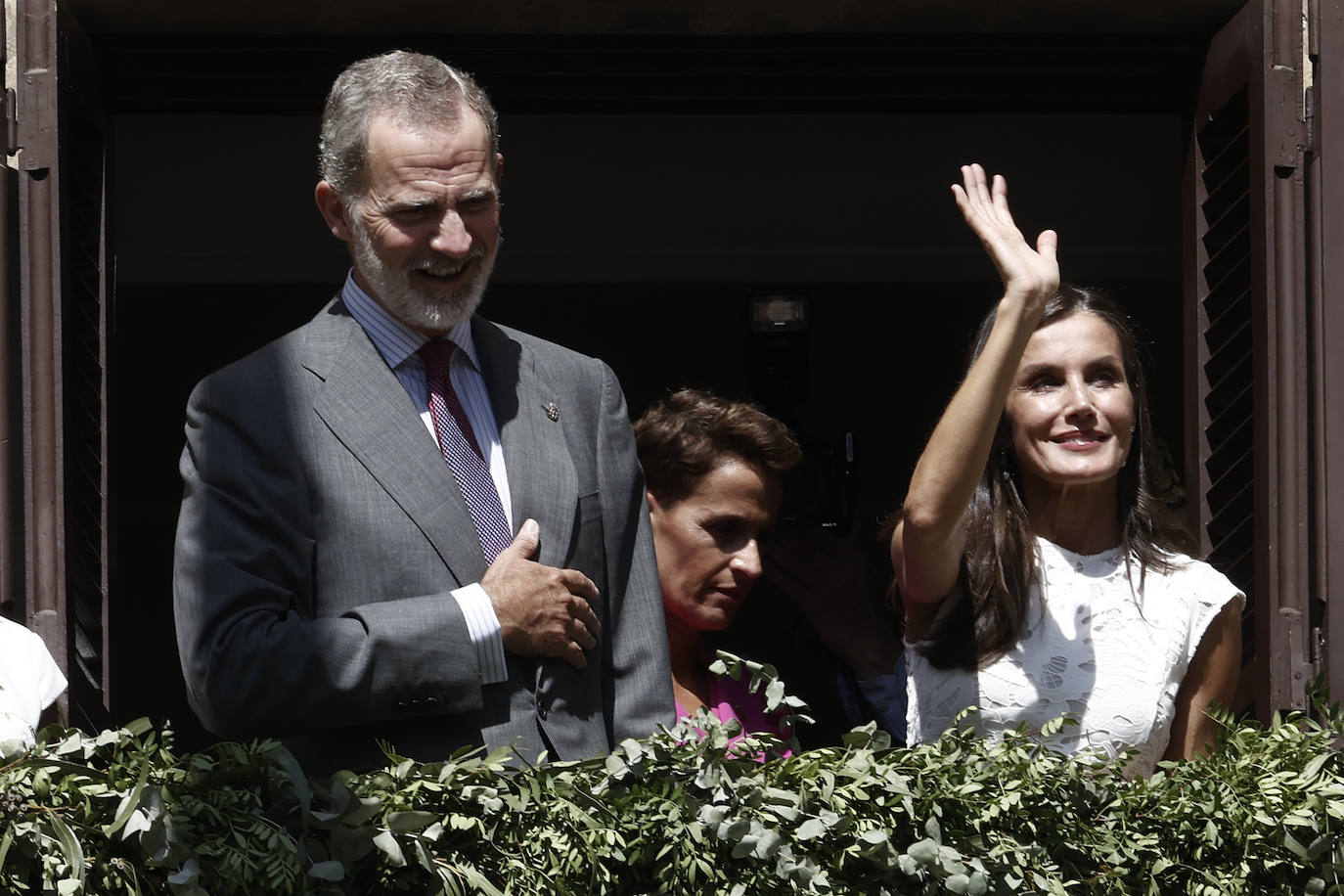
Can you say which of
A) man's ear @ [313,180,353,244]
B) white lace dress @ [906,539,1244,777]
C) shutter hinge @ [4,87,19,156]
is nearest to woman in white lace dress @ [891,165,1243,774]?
white lace dress @ [906,539,1244,777]

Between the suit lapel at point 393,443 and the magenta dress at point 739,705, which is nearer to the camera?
the suit lapel at point 393,443

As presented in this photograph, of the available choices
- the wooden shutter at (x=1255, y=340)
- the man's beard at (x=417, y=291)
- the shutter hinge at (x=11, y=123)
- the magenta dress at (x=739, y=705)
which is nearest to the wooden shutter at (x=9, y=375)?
the shutter hinge at (x=11, y=123)

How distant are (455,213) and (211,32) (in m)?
0.84

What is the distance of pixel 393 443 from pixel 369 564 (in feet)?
0.57

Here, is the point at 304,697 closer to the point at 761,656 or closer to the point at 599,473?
the point at 599,473

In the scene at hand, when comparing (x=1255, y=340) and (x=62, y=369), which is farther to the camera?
(x=1255, y=340)

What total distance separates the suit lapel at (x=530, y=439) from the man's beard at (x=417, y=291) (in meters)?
0.14

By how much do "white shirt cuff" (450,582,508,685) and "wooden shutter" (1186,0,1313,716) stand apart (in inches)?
53.8

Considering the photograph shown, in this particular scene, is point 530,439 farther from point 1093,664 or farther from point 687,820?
point 1093,664

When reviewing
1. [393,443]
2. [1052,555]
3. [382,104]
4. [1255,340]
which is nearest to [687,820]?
[393,443]

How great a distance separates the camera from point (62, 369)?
2865mm

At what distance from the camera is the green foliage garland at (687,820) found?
2062mm

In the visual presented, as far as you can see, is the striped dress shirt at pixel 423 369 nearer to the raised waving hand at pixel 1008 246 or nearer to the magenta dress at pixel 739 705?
the magenta dress at pixel 739 705

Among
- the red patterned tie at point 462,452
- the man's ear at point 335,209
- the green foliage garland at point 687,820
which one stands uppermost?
Result: the man's ear at point 335,209
